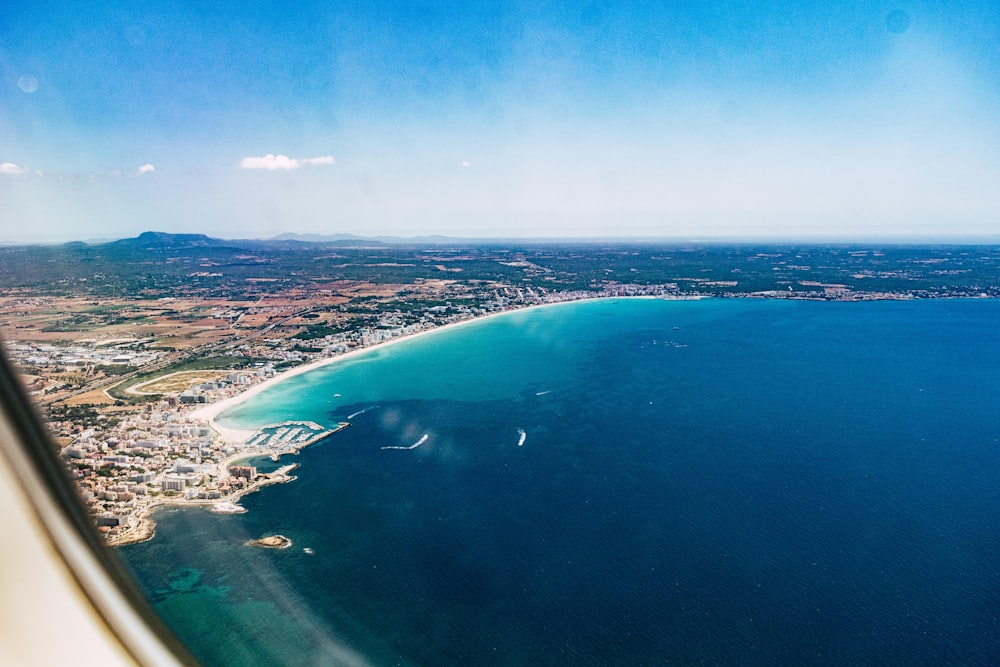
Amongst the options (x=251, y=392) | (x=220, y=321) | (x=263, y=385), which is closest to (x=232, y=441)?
(x=251, y=392)

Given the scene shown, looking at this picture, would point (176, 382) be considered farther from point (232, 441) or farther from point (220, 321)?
point (220, 321)

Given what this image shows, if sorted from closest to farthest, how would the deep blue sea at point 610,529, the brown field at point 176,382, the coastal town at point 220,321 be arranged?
the deep blue sea at point 610,529 → the coastal town at point 220,321 → the brown field at point 176,382

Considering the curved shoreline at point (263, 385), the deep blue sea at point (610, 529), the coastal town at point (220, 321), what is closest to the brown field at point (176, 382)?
the coastal town at point (220, 321)

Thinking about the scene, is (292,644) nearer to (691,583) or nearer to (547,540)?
(547,540)

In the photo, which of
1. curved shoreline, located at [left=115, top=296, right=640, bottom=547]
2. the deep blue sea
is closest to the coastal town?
curved shoreline, located at [left=115, top=296, right=640, bottom=547]

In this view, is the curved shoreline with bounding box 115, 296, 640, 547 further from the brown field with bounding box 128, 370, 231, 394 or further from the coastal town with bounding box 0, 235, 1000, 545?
the brown field with bounding box 128, 370, 231, 394

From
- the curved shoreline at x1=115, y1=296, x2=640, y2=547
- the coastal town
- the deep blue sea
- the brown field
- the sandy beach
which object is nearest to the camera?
the deep blue sea

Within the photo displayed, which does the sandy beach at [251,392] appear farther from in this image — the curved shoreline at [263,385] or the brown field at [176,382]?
the brown field at [176,382]
